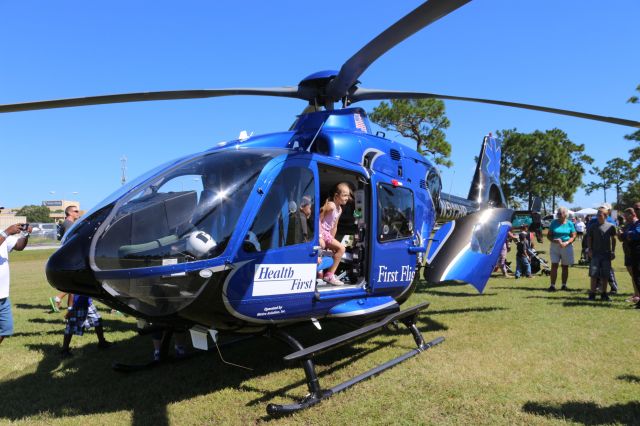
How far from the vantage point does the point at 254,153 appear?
13.3ft

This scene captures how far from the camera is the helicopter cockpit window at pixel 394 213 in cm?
521

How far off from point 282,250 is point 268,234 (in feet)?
0.68

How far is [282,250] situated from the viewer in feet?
12.8

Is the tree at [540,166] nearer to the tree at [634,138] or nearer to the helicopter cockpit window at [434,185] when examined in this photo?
the tree at [634,138]

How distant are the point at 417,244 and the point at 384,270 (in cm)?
97

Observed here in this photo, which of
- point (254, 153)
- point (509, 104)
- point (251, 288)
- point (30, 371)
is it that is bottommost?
point (30, 371)

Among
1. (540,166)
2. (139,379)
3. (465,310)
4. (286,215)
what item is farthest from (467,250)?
(540,166)

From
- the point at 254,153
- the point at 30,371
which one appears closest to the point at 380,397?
the point at 254,153

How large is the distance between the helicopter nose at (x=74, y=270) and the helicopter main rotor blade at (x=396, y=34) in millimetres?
2675

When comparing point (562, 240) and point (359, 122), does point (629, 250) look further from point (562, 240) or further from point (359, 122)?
point (359, 122)

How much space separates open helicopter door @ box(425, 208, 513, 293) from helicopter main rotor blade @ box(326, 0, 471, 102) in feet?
10.2

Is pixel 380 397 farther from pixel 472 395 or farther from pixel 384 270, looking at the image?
pixel 384 270

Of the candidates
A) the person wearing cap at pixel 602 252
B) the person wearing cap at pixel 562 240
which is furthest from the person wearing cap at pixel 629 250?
the person wearing cap at pixel 562 240

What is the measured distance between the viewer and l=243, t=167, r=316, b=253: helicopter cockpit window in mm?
3738
